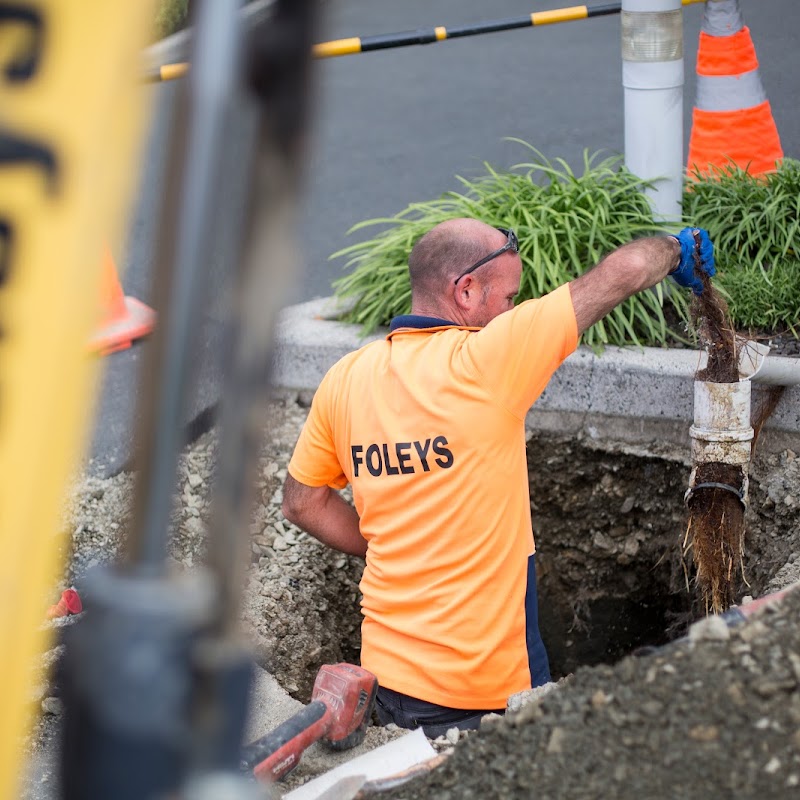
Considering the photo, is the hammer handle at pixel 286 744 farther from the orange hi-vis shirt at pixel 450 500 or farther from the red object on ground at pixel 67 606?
the red object on ground at pixel 67 606

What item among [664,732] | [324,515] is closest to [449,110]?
[324,515]

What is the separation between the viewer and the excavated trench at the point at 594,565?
12.8 ft

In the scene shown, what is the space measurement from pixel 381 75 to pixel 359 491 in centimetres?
762

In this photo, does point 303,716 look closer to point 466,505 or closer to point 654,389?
Result: point 466,505

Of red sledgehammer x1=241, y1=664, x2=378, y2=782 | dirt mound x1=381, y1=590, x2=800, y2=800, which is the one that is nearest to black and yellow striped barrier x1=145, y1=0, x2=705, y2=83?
red sledgehammer x1=241, y1=664, x2=378, y2=782

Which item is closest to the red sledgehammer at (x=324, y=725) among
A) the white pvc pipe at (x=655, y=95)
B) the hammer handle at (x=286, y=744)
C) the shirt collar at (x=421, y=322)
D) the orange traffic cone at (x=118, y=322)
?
the hammer handle at (x=286, y=744)

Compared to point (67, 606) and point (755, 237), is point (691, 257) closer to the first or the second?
point (755, 237)

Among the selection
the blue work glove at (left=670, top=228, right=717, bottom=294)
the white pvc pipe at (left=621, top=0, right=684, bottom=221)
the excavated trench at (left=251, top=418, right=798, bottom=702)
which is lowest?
the excavated trench at (left=251, top=418, right=798, bottom=702)

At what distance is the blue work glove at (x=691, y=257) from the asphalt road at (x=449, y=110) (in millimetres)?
2438

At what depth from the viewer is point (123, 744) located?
2.92 ft

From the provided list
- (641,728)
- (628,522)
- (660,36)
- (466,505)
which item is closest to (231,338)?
(641,728)

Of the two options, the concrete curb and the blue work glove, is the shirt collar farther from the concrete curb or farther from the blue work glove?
the concrete curb

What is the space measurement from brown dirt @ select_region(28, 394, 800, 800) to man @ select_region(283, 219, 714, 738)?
403mm

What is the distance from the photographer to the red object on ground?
130 inches
